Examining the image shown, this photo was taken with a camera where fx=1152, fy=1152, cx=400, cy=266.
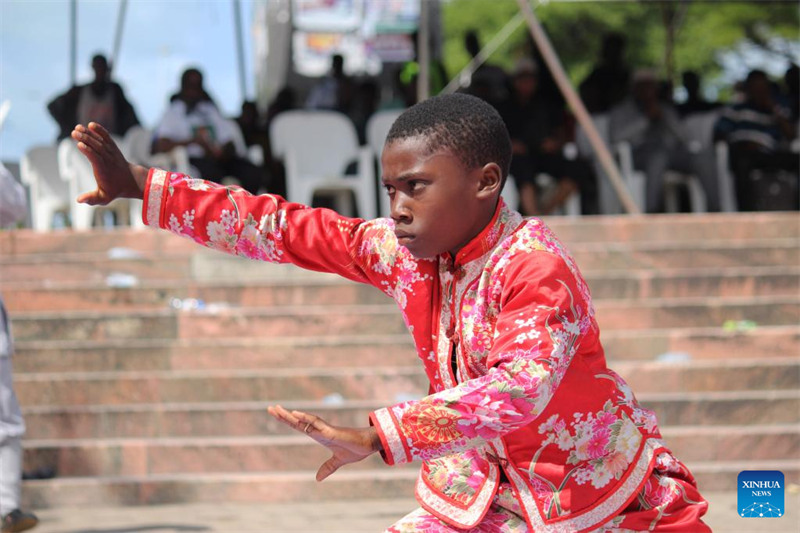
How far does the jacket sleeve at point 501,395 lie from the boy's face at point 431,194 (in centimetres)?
24

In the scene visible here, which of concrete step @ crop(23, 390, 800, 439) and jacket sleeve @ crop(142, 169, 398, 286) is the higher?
jacket sleeve @ crop(142, 169, 398, 286)

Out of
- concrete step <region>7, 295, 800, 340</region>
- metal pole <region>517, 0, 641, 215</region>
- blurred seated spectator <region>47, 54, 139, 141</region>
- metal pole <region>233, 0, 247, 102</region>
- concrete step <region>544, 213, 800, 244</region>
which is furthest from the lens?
metal pole <region>233, 0, 247, 102</region>

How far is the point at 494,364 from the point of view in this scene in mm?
2258

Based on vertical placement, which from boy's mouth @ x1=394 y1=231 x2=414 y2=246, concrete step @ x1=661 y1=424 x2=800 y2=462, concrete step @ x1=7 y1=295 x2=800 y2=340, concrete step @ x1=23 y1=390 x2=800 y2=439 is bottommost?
concrete step @ x1=661 y1=424 x2=800 y2=462

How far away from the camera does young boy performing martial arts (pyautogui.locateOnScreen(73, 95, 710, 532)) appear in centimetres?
223

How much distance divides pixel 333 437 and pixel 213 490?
4.15 meters

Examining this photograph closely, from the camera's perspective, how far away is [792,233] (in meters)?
8.57

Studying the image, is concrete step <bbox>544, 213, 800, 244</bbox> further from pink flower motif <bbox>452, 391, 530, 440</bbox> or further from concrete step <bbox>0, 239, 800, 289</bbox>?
pink flower motif <bbox>452, 391, 530, 440</bbox>

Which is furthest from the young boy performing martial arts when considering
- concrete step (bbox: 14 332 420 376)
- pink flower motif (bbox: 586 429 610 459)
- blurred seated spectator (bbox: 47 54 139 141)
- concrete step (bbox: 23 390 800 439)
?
blurred seated spectator (bbox: 47 54 139 141)

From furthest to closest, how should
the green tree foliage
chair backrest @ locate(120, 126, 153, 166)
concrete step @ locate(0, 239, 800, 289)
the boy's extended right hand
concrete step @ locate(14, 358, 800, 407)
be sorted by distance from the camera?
1. the green tree foliage
2. chair backrest @ locate(120, 126, 153, 166)
3. concrete step @ locate(0, 239, 800, 289)
4. concrete step @ locate(14, 358, 800, 407)
5. the boy's extended right hand

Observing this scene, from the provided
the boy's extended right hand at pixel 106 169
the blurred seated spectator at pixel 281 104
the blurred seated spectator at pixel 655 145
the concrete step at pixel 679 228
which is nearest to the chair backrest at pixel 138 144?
the blurred seated spectator at pixel 281 104

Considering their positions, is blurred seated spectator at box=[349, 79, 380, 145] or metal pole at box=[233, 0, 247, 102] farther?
metal pole at box=[233, 0, 247, 102]

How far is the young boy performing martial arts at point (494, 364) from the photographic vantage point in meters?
2.23

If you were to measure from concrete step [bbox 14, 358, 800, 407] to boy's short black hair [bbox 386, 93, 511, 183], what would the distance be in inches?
171
